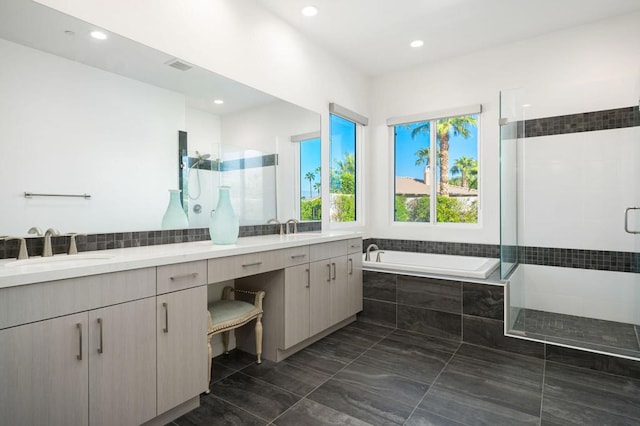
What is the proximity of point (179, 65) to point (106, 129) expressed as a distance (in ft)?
2.10

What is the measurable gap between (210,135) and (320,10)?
145 cm

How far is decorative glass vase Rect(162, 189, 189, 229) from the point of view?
2211mm

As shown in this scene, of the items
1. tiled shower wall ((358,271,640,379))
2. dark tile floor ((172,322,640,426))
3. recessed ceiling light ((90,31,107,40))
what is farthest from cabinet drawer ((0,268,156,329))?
tiled shower wall ((358,271,640,379))

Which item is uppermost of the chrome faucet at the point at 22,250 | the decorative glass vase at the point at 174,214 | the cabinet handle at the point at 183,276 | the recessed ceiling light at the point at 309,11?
the recessed ceiling light at the point at 309,11

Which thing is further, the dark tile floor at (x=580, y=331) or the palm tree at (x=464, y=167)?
the palm tree at (x=464, y=167)

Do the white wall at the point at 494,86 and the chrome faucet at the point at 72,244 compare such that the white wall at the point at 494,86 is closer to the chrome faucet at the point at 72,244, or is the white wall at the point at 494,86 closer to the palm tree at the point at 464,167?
the palm tree at the point at 464,167

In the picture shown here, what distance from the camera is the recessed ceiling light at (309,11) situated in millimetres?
2883

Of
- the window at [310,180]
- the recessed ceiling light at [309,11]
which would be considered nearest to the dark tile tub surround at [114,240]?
the window at [310,180]

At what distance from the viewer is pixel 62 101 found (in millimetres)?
1749

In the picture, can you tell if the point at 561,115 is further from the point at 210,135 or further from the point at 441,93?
the point at 210,135

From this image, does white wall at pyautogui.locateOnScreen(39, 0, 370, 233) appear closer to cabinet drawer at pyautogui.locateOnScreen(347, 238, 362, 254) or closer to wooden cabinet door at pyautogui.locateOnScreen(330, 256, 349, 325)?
cabinet drawer at pyautogui.locateOnScreen(347, 238, 362, 254)

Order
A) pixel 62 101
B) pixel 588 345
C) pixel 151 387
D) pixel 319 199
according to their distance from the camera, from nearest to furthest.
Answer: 1. pixel 151 387
2. pixel 62 101
3. pixel 588 345
4. pixel 319 199

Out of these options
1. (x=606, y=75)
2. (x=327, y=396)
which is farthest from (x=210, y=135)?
(x=606, y=75)

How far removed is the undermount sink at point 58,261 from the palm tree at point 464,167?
11.4 ft
